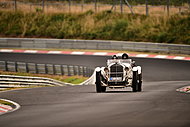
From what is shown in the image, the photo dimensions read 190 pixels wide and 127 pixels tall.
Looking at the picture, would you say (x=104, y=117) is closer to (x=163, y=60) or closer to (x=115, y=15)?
(x=163, y=60)

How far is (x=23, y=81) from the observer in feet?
110

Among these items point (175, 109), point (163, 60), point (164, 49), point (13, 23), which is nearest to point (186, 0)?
point (164, 49)

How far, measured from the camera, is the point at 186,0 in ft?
150

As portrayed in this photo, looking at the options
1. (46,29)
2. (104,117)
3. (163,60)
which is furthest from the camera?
(46,29)

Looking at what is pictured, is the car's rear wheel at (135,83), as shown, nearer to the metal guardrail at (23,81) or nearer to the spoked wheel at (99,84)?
the spoked wheel at (99,84)

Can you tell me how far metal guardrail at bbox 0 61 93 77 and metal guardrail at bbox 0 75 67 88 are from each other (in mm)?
2239

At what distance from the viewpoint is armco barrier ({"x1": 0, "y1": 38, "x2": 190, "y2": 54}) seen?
1631 inches

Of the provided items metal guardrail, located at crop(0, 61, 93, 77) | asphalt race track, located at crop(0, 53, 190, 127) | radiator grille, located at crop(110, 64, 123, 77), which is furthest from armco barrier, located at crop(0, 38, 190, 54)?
radiator grille, located at crop(110, 64, 123, 77)

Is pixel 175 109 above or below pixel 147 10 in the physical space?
below

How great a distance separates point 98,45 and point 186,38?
761 centimetres

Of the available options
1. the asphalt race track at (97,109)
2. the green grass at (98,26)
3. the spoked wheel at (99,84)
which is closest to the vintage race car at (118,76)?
the spoked wheel at (99,84)

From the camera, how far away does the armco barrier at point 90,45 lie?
136 feet

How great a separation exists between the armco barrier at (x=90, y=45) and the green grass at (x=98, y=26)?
333 centimetres

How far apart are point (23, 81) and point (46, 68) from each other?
339cm
